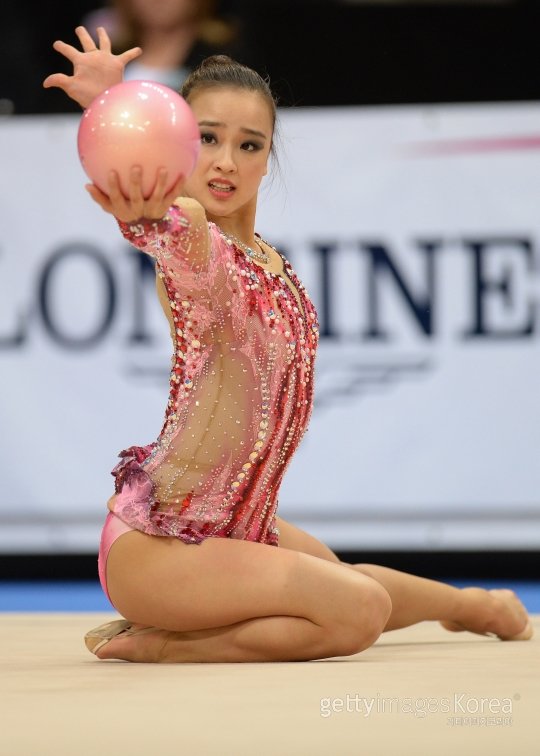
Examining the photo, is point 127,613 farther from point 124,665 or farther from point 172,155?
point 172,155

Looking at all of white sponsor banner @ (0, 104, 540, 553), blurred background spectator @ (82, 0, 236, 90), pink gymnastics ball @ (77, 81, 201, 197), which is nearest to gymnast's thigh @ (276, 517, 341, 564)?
pink gymnastics ball @ (77, 81, 201, 197)

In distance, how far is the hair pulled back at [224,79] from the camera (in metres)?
2.12

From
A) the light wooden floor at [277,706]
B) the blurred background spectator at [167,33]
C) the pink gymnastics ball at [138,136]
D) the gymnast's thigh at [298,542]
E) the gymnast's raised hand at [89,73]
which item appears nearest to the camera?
the light wooden floor at [277,706]

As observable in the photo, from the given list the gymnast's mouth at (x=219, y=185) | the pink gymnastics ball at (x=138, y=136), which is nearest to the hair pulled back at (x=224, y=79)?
the gymnast's mouth at (x=219, y=185)

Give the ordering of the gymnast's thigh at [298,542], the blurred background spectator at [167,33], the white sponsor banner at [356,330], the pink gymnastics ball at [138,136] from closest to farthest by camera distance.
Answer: the pink gymnastics ball at [138,136], the gymnast's thigh at [298,542], the white sponsor banner at [356,330], the blurred background spectator at [167,33]

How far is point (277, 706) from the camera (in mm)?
1421

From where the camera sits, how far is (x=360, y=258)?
13.4ft

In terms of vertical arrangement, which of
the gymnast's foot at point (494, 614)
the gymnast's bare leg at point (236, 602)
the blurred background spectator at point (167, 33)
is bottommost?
the gymnast's foot at point (494, 614)

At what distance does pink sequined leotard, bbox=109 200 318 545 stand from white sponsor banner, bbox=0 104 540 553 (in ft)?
6.55

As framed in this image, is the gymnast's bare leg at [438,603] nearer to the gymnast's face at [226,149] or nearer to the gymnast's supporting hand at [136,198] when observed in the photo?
the gymnast's face at [226,149]

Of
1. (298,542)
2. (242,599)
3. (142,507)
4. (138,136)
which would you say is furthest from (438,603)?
(138,136)

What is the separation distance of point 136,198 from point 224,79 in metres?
0.57

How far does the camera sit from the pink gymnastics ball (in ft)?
5.25

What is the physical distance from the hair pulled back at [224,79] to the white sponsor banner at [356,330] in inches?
72.2
